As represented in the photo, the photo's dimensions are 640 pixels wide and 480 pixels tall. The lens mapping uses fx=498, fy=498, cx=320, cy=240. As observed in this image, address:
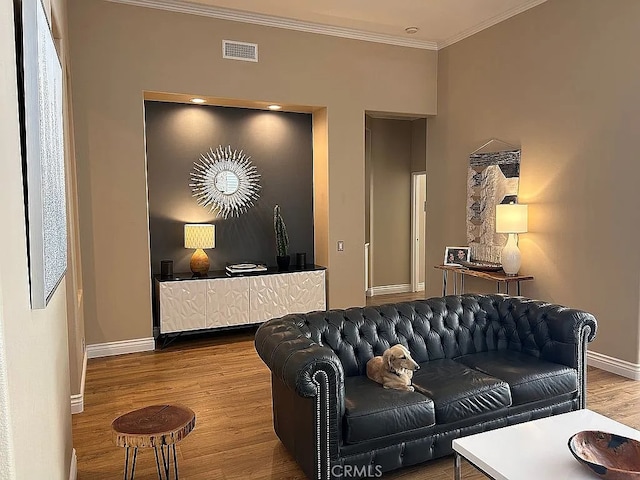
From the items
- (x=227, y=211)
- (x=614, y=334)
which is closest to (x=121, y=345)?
(x=227, y=211)

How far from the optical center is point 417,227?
8156 millimetres

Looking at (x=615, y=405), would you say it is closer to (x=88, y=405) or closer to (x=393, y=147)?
(x=88, y=405)

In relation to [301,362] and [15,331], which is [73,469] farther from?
[15,331]

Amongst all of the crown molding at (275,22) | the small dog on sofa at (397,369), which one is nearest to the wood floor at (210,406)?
the small dog on sofa at (397,369)

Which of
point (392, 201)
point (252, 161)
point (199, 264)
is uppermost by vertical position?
point (252, 161)

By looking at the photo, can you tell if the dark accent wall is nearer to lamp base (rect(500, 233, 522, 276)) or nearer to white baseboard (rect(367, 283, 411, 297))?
white baseboard (rect(367, 283, 411, 297))

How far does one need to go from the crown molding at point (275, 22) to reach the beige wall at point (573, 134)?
2.44ft

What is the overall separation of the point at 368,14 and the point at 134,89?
2.51 m

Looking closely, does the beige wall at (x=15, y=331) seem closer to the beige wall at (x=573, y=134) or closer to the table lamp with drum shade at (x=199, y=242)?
the table lamp with drum shade at (x=199, y=242)

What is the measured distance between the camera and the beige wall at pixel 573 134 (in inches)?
163

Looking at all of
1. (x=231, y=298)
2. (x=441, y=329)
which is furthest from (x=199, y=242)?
(x=441, y=329)

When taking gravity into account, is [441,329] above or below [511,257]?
below

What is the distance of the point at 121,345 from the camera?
4.92 meters

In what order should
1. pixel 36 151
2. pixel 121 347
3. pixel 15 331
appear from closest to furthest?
1. pixel 15 331
2. pixel 36 151
3. pixel 121 347
